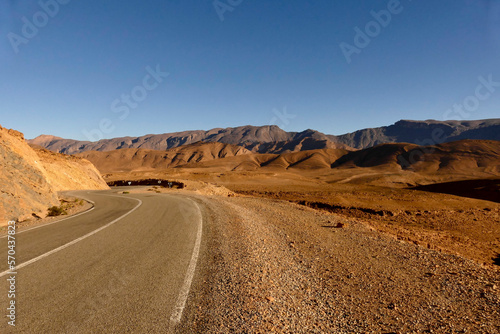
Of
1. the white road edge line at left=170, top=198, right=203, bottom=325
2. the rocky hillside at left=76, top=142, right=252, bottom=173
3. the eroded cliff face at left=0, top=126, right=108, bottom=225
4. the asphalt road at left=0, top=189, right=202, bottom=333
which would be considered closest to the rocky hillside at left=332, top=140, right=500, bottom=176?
the white road edge line at left=170, top=198, right=203, bottom=325

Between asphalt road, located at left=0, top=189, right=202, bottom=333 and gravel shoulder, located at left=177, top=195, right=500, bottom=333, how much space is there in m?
0.52

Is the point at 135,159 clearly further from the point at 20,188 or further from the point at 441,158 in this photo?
the point at 20,188

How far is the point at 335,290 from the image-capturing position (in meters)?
5.07

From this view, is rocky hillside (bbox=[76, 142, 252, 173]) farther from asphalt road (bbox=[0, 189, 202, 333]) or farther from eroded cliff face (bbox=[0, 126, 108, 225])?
asphalt road (bbox=[0, 189, 202, 333])

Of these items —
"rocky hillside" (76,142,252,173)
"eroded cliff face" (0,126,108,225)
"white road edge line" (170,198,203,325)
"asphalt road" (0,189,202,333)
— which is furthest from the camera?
"rocky hillside" (76,142,252,173)

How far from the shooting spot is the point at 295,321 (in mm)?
3914

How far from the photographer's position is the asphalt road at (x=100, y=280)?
12.1ft

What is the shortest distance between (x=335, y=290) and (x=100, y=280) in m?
4.67

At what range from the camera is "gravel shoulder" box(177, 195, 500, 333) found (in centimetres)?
388

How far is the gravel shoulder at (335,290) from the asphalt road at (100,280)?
52cm

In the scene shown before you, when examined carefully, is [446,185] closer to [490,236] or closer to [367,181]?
[367,181]

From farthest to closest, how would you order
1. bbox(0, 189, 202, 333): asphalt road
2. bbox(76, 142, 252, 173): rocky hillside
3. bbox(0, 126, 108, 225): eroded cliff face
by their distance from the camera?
1. bbox(76, 142, 252, 173): rocky hillside
2. bbox(0, 126, 108, 225): eroded cliff face
3. bbox(0, 189, 202, 333): asphalt road

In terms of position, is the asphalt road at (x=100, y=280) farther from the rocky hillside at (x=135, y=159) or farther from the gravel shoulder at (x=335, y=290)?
the rocky hillside at (x=135, y=159)

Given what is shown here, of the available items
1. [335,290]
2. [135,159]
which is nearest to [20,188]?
[335,290]
